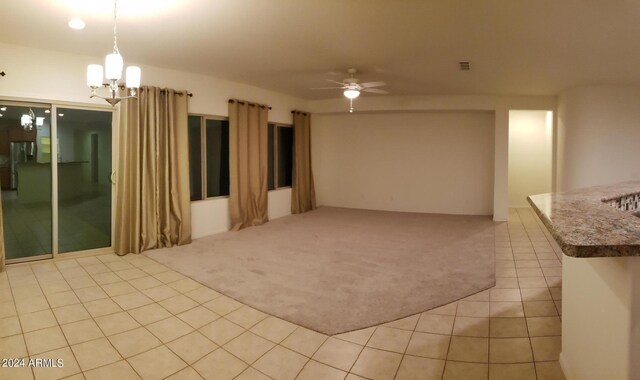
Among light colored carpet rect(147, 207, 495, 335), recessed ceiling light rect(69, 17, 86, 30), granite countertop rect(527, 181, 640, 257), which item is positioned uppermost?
recessed ceiling light rect(69, 17, 86, 30)

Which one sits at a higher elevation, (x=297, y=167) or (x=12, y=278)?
(x=297, y=167)

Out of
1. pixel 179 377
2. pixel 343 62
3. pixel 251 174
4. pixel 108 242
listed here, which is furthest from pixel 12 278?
pixel 343 62

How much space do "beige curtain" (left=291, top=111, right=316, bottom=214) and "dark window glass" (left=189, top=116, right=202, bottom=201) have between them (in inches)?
87.0

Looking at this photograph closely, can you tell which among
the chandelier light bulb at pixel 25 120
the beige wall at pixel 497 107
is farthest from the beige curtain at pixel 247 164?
the chandelier light bulb at pixel 25 120

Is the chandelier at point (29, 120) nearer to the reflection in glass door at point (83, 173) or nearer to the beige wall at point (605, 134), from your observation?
the reflection in glass door at point (83, 173)

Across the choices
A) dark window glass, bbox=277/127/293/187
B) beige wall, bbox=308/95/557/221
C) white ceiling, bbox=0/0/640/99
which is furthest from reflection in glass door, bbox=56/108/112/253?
beige wall, bbox=308/95/557/221

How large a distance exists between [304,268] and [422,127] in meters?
4.81

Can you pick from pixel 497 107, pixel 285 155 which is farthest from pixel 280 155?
pixel 497 107

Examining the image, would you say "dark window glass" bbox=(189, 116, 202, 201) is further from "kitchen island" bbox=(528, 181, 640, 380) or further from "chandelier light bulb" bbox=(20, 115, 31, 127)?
"kitchen island" bbox=(528, 181, 640, 380)

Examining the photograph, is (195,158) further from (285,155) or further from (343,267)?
(343,267)

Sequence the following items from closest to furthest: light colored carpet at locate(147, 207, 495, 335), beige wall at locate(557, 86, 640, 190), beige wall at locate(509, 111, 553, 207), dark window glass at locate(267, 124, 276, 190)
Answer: light colored carpet at locate(147, 207, 495, 335) < beige wall at locate(557, 86, 640, 190) < dark window glass at locate(267, 124, 276, 190) < beige wall at locate(509, 111, 553, 207)

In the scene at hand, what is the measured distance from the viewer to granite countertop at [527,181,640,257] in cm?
101

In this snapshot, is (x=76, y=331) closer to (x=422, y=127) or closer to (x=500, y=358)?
(x=500, y=358)

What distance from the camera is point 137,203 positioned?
4.39 m
